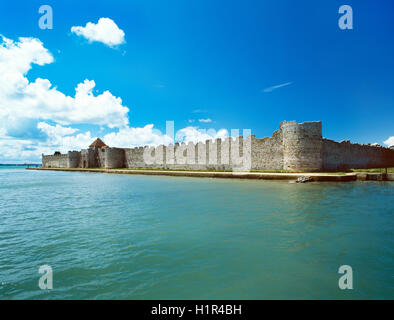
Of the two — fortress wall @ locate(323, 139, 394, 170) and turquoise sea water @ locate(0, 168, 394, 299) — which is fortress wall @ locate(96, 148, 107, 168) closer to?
fortress wall @ locate(323, 139, 394, 170)

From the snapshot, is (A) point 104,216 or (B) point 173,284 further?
(A) point 104,216

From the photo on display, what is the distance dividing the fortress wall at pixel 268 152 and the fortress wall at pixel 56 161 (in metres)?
52.6

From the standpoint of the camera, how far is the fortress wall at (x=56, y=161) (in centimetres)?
5891

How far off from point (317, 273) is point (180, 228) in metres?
2.88

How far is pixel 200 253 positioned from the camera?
3.79 metres

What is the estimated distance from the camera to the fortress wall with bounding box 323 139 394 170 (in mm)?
21594

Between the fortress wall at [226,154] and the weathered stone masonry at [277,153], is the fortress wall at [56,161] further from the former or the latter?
the fortress wall at [226,154]

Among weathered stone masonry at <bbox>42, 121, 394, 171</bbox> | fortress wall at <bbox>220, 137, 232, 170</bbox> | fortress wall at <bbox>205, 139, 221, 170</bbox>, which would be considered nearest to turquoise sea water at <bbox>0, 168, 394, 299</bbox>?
weathered stone masonry at <bbox>42, 121, 394, 171</bbox>

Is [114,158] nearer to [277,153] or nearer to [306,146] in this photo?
[277,153]

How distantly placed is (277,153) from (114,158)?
2798 centimetres

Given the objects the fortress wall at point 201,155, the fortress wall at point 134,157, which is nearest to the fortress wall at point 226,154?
the fortress wall at point 201,155
